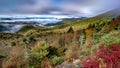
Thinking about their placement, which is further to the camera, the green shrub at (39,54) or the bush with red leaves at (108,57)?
the green shrub at (39,54)

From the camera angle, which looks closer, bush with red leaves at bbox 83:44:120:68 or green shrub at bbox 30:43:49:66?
bush with red leaves at bbox 83:44:120:68

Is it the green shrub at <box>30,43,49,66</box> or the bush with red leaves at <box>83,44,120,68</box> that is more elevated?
the bush with red leaves at <box>83,44,120,68</box>

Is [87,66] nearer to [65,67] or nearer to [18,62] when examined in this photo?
[65,67]

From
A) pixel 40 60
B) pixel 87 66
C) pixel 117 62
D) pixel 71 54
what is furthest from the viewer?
pixel 40 60

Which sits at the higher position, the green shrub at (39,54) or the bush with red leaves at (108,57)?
the bush with red leaves at (108,57)

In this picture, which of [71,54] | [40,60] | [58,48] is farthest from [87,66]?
[58,48]

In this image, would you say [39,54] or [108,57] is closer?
[108,57]

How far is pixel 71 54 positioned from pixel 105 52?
176 inches

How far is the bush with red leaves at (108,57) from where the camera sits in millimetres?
A: 13844

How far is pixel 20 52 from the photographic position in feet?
73.6

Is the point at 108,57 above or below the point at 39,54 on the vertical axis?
above

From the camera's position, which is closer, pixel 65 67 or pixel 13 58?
pixel 65 67

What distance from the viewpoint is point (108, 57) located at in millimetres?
14320

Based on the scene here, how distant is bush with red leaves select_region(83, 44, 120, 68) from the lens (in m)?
13.8
